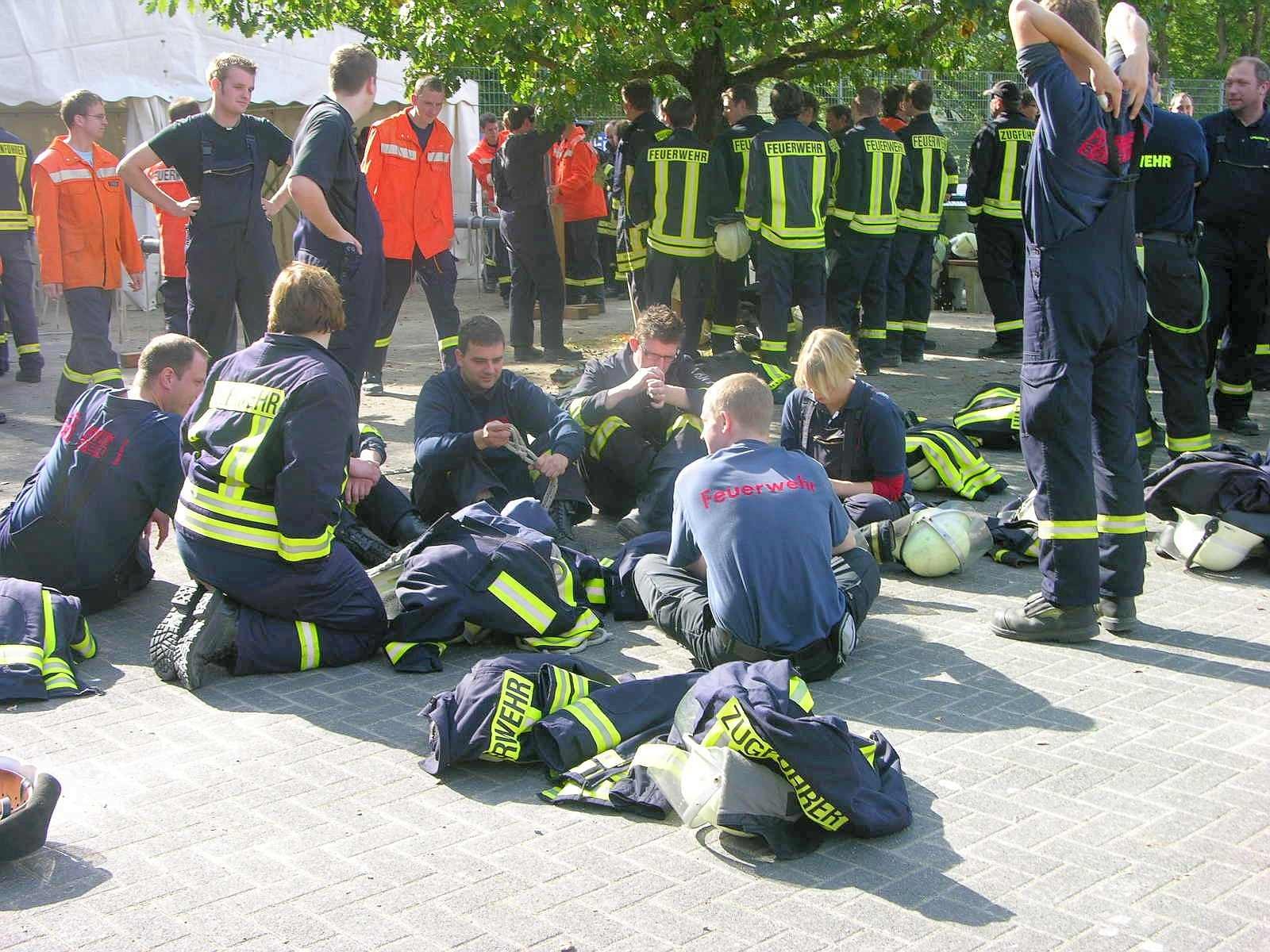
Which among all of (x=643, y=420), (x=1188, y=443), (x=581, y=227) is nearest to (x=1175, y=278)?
(x=1188, y=443)

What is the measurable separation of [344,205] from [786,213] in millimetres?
4048

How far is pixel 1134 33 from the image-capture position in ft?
16.7

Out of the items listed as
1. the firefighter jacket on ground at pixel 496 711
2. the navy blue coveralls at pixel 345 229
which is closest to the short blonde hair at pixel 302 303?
the firefighter jacket on ground at pixel 496 711

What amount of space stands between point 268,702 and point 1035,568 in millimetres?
3554

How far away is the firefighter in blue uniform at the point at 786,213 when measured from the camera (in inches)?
409

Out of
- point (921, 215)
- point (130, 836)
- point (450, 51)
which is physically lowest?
point (130, 836)

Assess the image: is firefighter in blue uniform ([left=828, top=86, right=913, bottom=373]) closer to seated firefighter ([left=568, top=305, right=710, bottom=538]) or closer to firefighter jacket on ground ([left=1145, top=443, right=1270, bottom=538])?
seated firefighter ([left=568, top=305, right=710, bottom=538])

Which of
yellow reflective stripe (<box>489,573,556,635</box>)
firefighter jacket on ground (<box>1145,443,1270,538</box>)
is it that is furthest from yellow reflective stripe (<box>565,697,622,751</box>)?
firefighter jacket on ground (<box>1145,443,1270,538</box>)

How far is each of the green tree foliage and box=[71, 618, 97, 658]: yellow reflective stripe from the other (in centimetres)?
514

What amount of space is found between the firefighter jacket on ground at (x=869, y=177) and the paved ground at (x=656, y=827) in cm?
616

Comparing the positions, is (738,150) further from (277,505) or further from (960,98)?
(960,98)

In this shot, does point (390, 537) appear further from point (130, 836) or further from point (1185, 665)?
point (1185, 665)

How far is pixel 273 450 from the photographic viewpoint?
504 centimetres

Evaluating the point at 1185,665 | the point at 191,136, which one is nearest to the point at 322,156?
the point at 191,136
